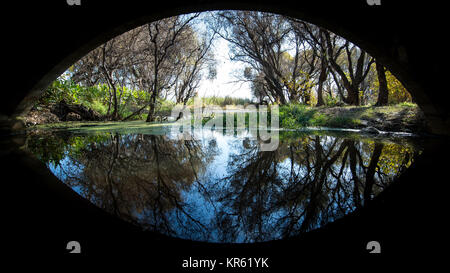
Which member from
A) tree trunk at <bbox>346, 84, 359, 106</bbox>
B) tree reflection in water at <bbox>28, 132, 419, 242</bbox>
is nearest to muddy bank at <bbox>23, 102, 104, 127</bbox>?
tree reflection in water at <bbox>28, 132, 419, 242</bbox>

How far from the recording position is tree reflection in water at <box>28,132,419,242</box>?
1.21 meters

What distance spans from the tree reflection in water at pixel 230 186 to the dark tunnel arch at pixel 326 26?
65.1 inches

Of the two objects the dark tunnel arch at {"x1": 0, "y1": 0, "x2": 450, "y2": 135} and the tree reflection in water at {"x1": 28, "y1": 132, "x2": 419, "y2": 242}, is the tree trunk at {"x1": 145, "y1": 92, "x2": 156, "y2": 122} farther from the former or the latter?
the tree reflection in water at {"x1": 28, "y1": 132, "x2": 419, "y2": 242}

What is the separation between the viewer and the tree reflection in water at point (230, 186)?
121 cm

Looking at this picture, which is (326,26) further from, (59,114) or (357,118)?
(59,114)

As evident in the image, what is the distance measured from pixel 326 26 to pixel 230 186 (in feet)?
11.2

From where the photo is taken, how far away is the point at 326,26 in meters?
3.49

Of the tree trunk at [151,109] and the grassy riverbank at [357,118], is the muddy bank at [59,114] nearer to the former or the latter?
the grassy riverbank at [357,118]

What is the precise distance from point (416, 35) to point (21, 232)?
5116 millimetres

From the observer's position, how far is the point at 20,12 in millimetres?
2998

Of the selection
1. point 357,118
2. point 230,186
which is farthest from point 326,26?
point 357,118

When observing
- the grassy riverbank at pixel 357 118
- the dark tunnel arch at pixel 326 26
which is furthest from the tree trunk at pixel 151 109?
the dark tunnel arch at pixel 326 26

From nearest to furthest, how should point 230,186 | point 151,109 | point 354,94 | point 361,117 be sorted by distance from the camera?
point 230,186 → point 361,117 → point 354,94 → point 151,109
